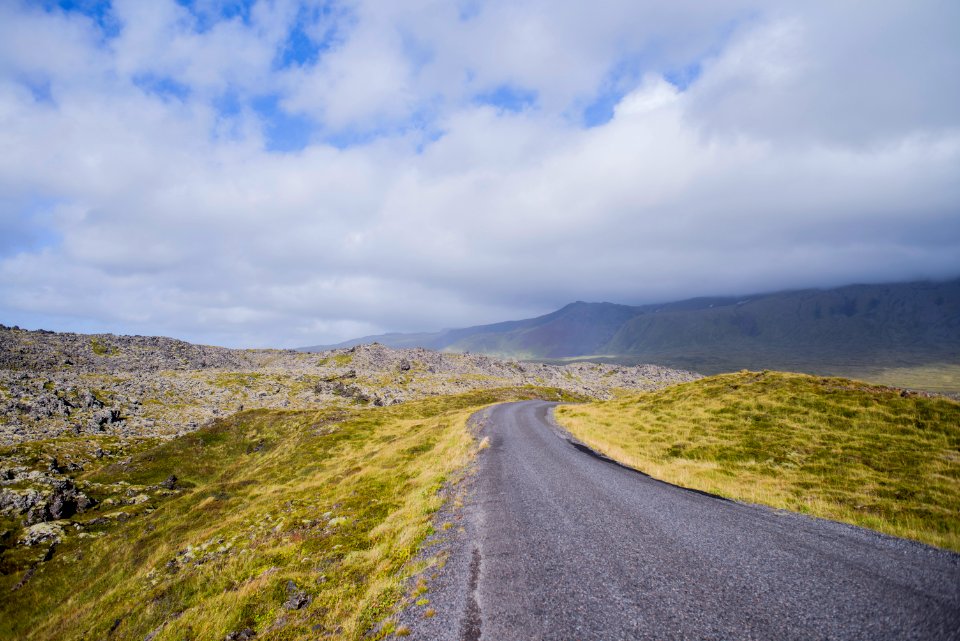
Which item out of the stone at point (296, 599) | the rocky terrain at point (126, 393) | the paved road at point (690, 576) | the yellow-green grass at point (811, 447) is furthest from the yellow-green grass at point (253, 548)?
the yellow-green grass at point (811, 447)

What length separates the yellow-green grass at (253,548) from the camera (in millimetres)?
10633

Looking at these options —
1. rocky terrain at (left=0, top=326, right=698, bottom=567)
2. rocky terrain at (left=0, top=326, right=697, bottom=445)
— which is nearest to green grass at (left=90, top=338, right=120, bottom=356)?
rocky terrain at (left=0, top=326, right=697, bottom=445)

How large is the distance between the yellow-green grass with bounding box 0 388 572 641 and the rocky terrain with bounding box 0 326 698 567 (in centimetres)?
318

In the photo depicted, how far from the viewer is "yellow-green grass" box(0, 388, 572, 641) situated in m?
10.6

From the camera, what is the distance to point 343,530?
16.0 metres

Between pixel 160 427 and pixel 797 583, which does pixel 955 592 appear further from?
pixel 160 427

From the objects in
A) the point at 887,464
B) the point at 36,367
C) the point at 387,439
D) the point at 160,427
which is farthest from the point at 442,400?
→ the point at 36,367

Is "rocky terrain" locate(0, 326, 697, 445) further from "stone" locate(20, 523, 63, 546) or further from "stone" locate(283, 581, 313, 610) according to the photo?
"stone" locate(283, 581, 313, 610)

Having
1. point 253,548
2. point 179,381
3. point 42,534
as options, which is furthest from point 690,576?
point 179,381

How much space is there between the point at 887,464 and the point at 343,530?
28.6 meters

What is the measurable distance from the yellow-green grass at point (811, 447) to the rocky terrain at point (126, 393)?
46483 millimetres

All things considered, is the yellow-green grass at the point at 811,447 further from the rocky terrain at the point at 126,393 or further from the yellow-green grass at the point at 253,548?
the rocky terrain at the point at 126,393

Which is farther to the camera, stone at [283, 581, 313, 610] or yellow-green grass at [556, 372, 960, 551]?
yellow-green grass at [556, 372, 960, 551]

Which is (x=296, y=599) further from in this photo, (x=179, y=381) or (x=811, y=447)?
(x=179, y=381)
